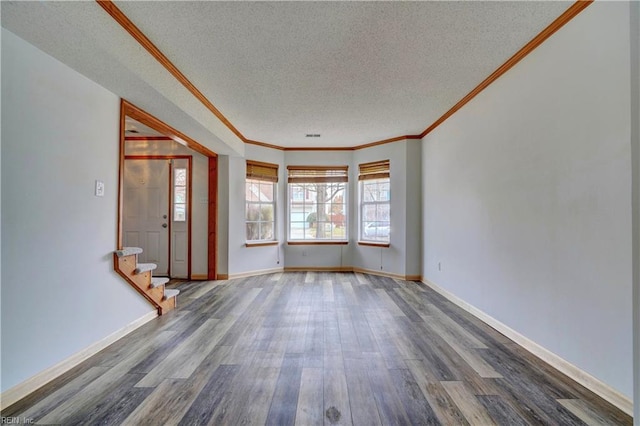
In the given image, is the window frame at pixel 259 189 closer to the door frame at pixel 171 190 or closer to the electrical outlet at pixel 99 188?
the door frame at pixel 171 190

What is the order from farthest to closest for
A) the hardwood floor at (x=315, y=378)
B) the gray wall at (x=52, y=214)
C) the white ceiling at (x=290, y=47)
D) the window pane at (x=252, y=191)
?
the window pane at (x=252, y=191), the white ceiling at (x=290, y=47), the gray wall at (x=52, y=214), the hardwood floor at (x=315, y=378)

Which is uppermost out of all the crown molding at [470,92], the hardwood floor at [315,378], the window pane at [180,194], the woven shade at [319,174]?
the crown molding at [470,92]

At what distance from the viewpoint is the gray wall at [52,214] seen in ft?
5.64

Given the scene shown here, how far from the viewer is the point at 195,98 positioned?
10.0ft

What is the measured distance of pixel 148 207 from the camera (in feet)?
15.4

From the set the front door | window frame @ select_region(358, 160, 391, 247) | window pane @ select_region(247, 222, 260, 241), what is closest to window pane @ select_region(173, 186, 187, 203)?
the front door

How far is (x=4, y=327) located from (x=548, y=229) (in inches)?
140

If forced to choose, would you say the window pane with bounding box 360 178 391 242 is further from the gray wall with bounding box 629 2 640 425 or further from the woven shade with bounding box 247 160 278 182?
the gray wall with bounding box 629 2 640 425

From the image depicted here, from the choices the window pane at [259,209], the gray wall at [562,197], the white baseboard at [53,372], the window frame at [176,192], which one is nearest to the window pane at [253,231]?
the window pane at [259,209]

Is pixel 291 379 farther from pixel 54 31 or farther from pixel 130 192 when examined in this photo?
pixel 130 192

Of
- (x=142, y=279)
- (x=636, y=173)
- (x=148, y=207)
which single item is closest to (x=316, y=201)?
(x=148, y=207)

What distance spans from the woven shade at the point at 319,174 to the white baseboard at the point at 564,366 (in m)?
3.22

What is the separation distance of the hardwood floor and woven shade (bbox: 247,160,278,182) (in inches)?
105

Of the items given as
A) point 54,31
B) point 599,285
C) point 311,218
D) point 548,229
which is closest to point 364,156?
point 311,218
